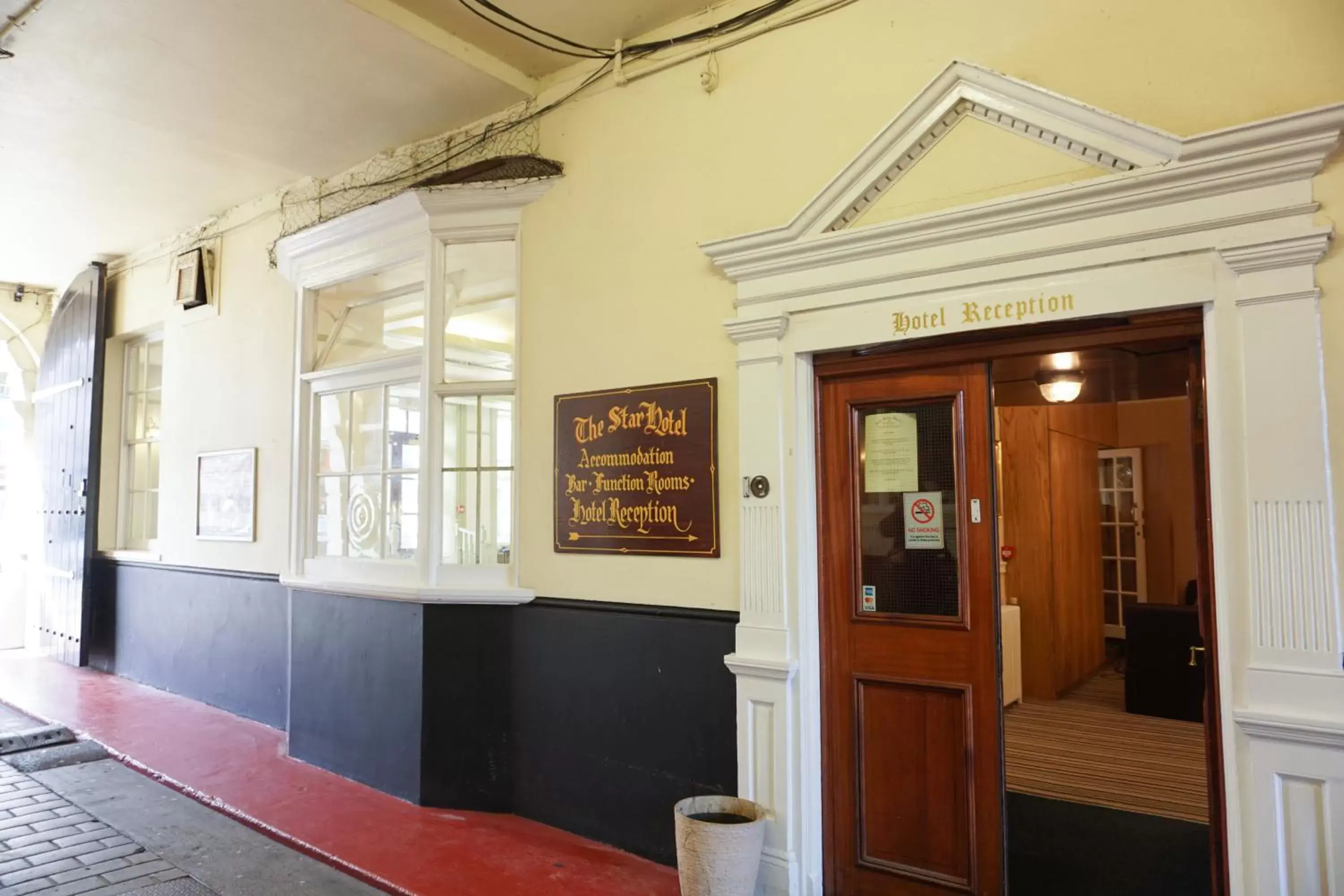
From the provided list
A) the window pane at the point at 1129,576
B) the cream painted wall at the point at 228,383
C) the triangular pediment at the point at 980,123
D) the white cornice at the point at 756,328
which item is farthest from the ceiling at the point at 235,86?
the window pane at the point at 1129,576

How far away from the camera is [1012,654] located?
6641 mm

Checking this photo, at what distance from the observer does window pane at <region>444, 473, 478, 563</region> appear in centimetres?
445

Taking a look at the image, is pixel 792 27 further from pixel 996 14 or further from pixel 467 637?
pixel 467 637

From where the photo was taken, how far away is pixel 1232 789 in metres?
2.47

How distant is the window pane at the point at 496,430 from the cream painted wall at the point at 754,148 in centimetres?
21

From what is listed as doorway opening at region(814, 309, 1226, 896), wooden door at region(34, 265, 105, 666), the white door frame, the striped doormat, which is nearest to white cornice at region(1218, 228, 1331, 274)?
the white door frame

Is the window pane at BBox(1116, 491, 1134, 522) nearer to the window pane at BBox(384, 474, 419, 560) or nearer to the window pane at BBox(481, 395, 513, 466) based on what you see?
the window pane at BBox(481, 395, 513, 466)

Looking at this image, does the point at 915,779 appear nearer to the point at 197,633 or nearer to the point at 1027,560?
the point at 1027,560

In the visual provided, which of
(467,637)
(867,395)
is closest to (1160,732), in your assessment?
(867,395)

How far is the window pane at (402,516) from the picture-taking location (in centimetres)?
458

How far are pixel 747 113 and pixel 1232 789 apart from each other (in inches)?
117

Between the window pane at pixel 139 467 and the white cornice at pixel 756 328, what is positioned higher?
the white cornice at pixel 756 328

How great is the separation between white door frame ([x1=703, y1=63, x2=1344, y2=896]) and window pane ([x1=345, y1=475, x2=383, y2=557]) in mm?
2429

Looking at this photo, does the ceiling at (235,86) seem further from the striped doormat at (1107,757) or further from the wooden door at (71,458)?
the striped doormat at (1107,757)
